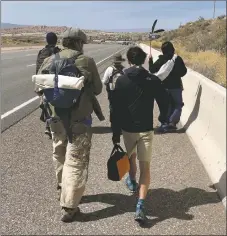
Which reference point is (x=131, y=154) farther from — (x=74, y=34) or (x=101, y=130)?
(x=101, y=130)

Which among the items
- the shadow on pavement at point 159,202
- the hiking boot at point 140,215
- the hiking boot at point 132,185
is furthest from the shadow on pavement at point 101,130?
the hiking boot at point 140,215

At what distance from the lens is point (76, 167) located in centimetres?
474

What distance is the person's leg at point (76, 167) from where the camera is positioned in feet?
15.4

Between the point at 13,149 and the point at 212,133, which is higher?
the point at 212,133

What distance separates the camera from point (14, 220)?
15.1 feet

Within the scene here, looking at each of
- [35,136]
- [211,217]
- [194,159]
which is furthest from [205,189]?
[35,136]

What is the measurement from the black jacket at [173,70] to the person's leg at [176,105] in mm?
110

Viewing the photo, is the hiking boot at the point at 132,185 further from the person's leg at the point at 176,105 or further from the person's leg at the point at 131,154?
the person's leg at the point at 176,105

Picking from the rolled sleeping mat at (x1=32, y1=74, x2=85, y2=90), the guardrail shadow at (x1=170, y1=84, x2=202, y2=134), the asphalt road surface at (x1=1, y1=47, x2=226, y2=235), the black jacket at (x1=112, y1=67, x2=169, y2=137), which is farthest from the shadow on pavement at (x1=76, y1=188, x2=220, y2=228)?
the guardrail shadow at (x1=170, y1=84, x2=202, y2=134)

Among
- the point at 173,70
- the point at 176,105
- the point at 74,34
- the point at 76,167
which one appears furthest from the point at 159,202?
the point at 176,105

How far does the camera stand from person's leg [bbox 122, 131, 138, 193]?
16.2 feet

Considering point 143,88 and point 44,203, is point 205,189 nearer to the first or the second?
point 143,88

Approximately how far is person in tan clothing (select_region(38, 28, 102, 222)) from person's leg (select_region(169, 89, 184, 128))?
13.9ft

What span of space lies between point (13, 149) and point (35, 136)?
1.01 m
